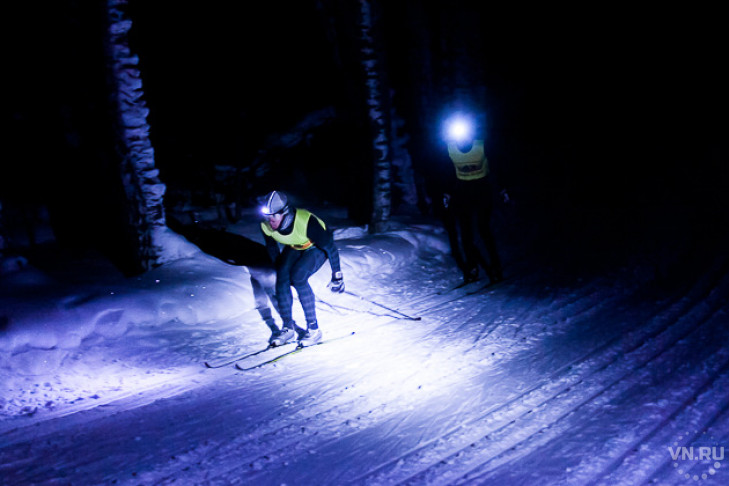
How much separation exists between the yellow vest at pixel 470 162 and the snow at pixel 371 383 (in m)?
1.77

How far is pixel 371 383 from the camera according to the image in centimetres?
505

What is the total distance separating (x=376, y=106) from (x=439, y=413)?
6379 millimetres

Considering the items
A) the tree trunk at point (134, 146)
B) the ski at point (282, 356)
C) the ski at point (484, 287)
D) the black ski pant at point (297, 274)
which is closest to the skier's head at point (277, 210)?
the black ski pant at point (297, 274)

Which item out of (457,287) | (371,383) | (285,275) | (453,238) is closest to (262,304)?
(285,275)

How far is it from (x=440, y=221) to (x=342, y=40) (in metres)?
4.04

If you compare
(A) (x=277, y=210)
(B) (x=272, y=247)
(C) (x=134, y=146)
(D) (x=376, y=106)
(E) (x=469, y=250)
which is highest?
(D) (x=376, y=106)

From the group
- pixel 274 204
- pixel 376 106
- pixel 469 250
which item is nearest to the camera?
pixel 274 204

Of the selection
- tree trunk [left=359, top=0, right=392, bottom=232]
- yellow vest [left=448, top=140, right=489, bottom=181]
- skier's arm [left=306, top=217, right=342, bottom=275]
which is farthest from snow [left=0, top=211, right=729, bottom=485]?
tree trunk [left=359, top=0, right=392, bottom=232]

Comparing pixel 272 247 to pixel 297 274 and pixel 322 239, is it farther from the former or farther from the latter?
pixel 322 239

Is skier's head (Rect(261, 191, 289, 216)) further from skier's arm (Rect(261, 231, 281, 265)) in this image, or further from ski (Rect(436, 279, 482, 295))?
ski (Rect(436, 279, 482, 295))

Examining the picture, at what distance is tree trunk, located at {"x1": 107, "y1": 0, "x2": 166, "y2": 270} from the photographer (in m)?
6.91

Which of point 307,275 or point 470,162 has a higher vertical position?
point 470,162

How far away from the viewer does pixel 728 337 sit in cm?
536

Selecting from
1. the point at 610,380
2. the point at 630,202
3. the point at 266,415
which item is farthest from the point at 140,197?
the point at 630,202
